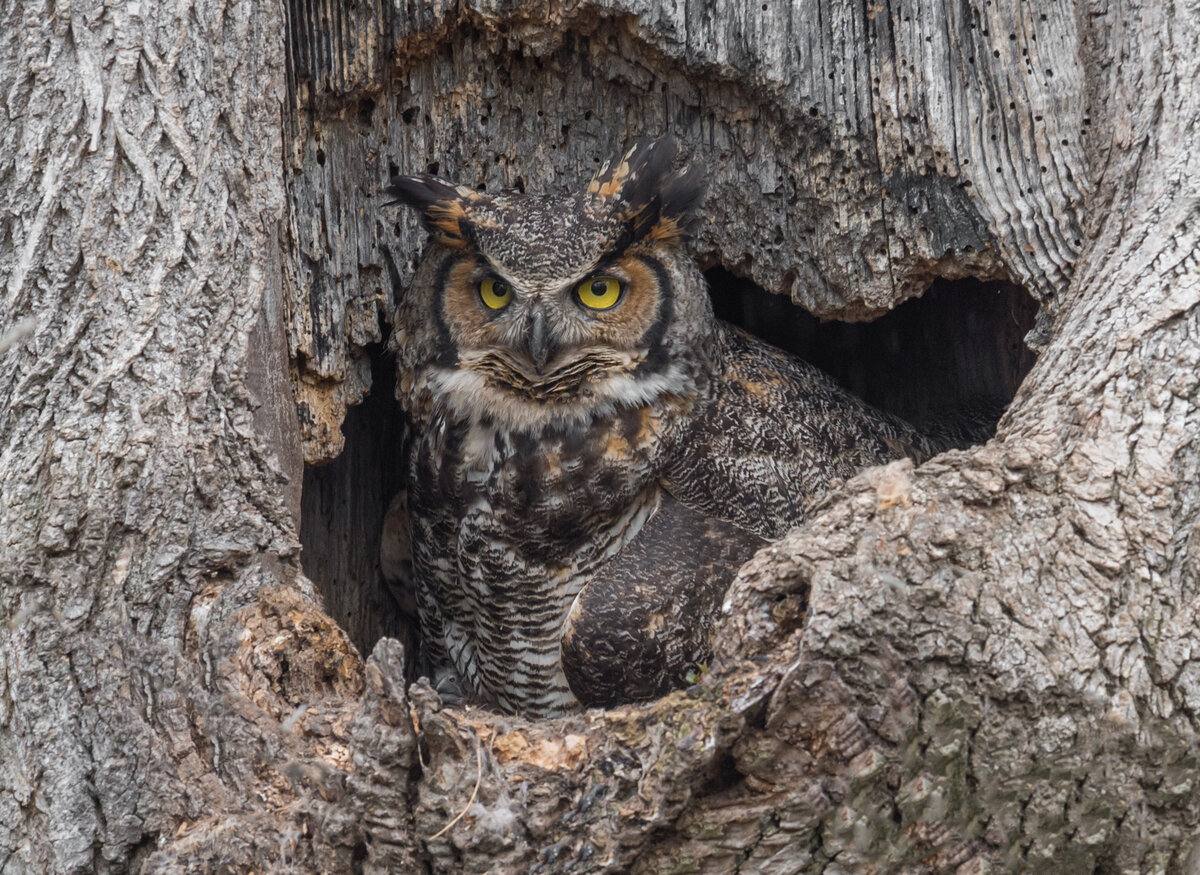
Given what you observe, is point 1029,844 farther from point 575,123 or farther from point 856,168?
point 575,123

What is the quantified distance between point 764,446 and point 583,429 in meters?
0.41

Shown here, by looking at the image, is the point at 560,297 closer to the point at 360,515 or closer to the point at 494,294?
the point at 494,294

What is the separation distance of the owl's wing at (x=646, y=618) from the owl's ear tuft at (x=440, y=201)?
2.51ft

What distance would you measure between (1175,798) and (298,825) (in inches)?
48.3

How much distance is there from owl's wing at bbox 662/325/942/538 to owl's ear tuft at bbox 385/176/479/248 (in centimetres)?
66

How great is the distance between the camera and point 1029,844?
160cm

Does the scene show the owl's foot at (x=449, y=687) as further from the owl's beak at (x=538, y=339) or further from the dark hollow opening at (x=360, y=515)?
the owl's beak at (x=538, y=339)

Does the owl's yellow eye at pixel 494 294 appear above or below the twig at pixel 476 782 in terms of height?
above

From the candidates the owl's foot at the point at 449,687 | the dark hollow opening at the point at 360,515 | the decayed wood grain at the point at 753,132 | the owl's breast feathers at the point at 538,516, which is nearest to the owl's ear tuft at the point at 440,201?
the decayed wood grain at the point at 753,132

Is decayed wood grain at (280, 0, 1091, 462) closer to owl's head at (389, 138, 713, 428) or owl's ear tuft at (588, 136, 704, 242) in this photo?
owl's head at (389, 138, 713, 428)

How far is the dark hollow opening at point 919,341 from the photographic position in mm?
3281

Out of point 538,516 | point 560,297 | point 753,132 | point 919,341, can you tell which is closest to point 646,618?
point 538,516

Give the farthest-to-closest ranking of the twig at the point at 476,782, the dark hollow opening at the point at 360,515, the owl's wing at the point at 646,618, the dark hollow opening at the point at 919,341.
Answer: the dark hollow opening at the point at 919,341 → the dark hollow opening at the point at 360,515 → the owl's wing at the point at 646,618 → the twig at the point at 476,782

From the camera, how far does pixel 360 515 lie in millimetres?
3092
